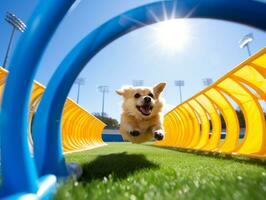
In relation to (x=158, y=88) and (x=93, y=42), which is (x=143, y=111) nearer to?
(x=158, y=88)

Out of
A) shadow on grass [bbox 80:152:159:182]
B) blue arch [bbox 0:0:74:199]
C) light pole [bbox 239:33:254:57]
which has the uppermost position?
light pole [bbox 239:33:254:57]

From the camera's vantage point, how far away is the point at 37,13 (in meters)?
1.73

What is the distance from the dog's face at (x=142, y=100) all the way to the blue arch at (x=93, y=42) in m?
3.59

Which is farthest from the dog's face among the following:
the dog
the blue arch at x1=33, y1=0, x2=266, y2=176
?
the blue arch at x1=33, y1=0, x2=266, y2=176

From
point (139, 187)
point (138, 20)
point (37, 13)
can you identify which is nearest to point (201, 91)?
point (138, 20)

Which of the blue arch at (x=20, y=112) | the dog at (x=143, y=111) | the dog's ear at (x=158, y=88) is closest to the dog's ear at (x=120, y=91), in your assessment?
the dog at (x=143, y=111)

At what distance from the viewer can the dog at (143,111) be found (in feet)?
20.8

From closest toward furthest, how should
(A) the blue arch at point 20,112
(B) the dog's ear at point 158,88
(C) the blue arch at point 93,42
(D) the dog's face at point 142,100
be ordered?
1. (A) the blue arch at point 20,112
2. (C) the blue arch at point 93,42
3. (D) the dog's face at point 142,100
4. (B) the dog's ear at point 158,88

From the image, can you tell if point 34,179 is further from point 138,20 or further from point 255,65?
point 255,65

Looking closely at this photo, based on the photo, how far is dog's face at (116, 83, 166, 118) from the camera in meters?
6.32

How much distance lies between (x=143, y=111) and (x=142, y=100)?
1.04 ft

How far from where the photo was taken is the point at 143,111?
20.9ft

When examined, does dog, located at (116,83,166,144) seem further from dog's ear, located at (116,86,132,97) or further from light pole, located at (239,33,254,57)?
light pole, located at (239,33,254,57)

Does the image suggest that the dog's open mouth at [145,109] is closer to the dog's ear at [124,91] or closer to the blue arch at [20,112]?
the dog's ear at [124,91]
